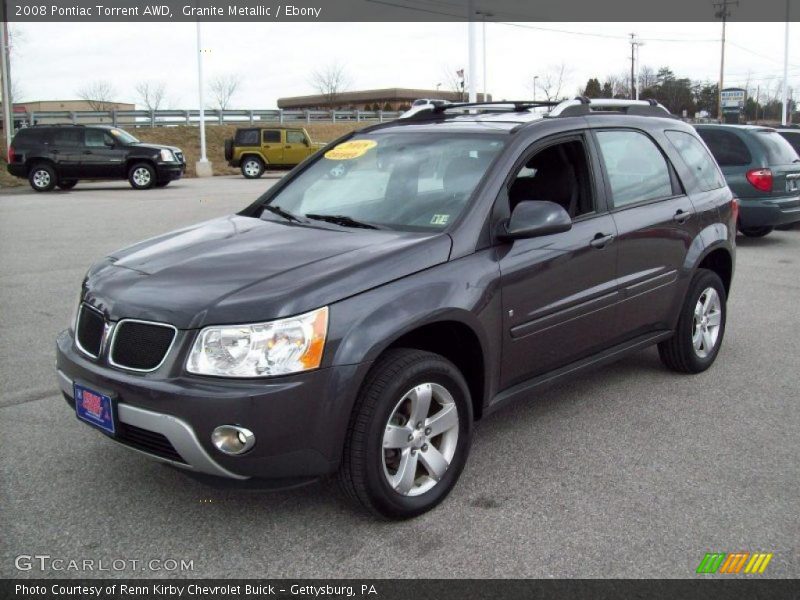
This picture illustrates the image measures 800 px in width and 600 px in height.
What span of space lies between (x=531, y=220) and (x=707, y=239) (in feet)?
7.09

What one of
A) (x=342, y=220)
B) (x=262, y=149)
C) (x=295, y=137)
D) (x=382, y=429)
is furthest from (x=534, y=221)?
(x=295, y=137)

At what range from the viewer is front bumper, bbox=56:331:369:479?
10.1ft

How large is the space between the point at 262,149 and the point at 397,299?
91.6ft

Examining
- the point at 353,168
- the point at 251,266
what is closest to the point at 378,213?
the point at 353,168

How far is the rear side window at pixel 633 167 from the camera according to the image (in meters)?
4.84

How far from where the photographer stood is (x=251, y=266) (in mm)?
3549

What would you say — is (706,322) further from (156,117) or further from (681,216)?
(156,117)

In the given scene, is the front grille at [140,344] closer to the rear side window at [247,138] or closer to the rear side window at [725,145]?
the rear side window at [725,145]

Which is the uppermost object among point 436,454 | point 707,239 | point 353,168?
point 353,168

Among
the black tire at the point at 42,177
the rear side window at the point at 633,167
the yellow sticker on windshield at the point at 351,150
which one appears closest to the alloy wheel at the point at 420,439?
the yellow sticker on windshield at the point at 351,150

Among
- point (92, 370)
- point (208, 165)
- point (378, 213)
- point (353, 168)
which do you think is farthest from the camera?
→ point (208, 165)

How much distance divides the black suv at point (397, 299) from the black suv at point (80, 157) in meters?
19.5

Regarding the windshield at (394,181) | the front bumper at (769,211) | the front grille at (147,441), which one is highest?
the windshield at (394,181)

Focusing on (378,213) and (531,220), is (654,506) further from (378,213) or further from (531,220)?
(378,213)
